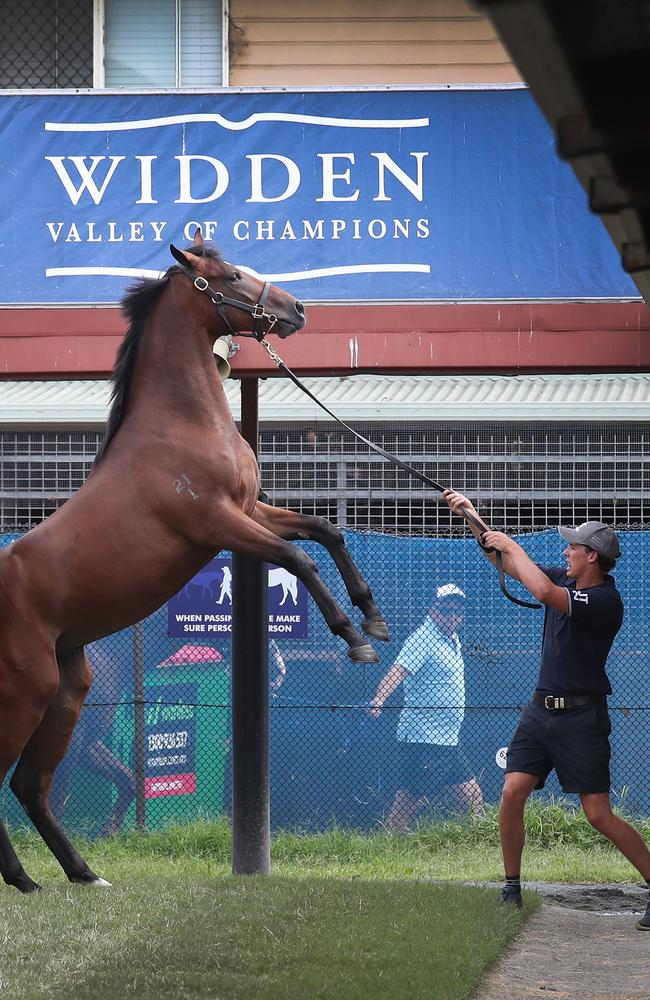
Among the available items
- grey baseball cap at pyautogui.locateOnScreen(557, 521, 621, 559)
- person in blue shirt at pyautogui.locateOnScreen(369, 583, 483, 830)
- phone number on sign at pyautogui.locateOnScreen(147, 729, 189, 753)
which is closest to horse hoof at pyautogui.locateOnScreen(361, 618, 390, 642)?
grey baseball cap at pyautogui.locateOnScreen(557, 521, 621, 559)

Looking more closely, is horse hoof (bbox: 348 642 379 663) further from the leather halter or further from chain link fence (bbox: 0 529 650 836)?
chain link fence (bbox: 0 529 650 836)

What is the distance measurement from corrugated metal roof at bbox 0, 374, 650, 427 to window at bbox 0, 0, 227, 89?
3.43 metres

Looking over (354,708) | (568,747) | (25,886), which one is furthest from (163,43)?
(568,747)

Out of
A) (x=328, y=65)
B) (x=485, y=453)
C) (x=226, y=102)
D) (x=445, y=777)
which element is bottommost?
(x=445, y=777)

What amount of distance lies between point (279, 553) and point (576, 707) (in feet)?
5.38

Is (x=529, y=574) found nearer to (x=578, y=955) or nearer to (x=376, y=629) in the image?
(x=376, y=629)

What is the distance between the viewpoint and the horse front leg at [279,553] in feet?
18.0

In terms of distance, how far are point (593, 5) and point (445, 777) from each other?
7.07 meters

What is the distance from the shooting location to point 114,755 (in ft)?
29.8

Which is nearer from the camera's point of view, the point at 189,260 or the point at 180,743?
the point at 189,260

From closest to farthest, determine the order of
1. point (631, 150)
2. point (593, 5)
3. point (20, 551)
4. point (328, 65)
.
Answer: point (593, 5) → point (631, 150) → point (20, 551) → point (328, 65)

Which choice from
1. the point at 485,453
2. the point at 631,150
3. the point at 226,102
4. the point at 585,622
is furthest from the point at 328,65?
the point at 631,150

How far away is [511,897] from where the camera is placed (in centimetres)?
623

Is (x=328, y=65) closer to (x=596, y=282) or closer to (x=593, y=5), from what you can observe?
(x=596, y=282)
